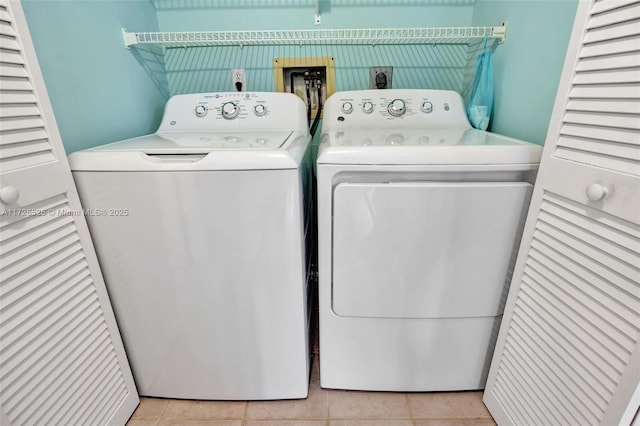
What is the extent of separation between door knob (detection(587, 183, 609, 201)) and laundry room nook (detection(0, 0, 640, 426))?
1 cm

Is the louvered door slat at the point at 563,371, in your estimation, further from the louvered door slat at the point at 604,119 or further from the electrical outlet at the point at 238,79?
the electrical outlet at the point at 238,79

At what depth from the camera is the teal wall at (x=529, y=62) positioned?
102 centimetres

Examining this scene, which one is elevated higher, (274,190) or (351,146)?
(351,146)

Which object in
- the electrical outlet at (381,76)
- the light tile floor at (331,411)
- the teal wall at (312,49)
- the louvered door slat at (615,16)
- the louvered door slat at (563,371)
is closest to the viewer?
the louvered door slat at (615,16)

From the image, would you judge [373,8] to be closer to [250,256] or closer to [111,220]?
[250,256]

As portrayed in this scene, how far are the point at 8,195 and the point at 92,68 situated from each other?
0.71 meters

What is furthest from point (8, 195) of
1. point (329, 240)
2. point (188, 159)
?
point (329, 240)

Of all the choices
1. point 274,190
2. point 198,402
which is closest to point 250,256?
point 274,190

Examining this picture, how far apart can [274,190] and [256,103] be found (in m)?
0.75

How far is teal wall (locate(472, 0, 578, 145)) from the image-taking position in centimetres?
102

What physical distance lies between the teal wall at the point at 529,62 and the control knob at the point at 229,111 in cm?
121

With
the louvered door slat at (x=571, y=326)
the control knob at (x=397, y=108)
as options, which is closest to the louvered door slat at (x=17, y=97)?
the control knob at (x=397, y=108)

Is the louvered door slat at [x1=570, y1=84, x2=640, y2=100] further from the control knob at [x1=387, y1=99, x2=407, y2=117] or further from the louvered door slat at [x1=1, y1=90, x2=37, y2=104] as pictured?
the louvered door slat at [x1=1, y1=90, x2=37, y2=104]

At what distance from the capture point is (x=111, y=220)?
Result: 93cm
